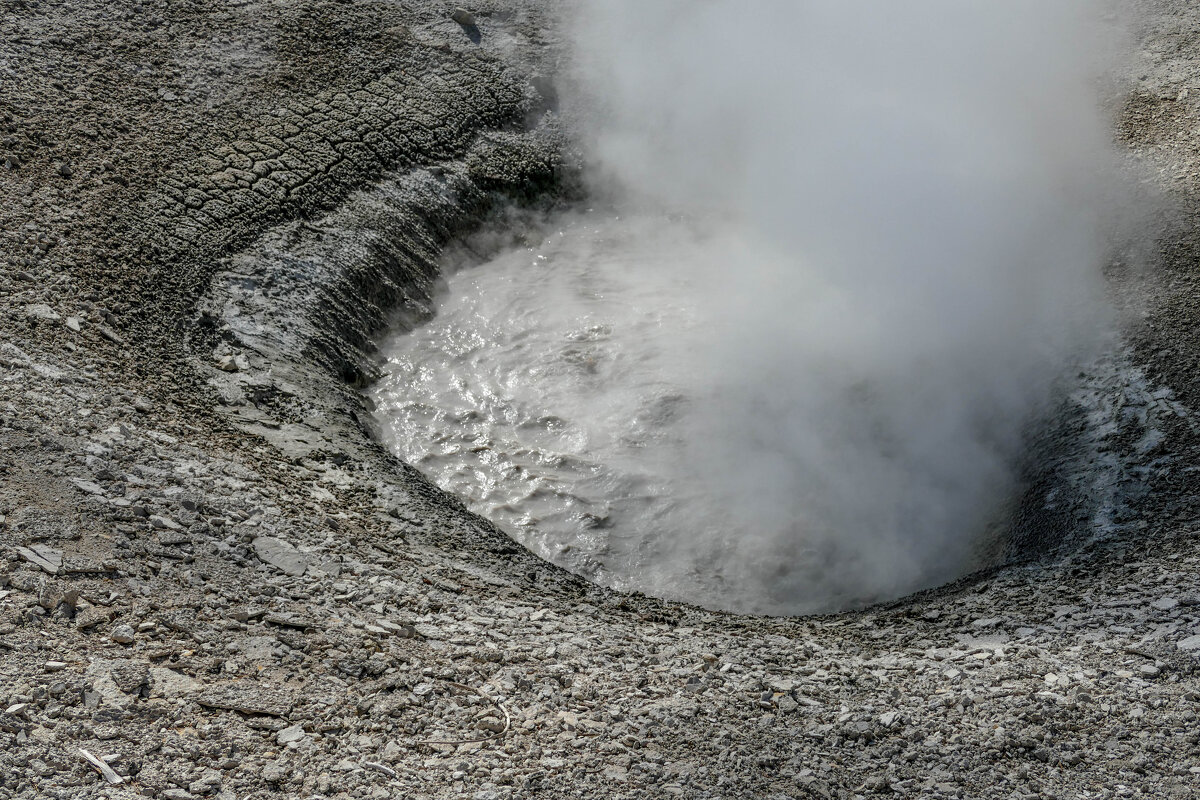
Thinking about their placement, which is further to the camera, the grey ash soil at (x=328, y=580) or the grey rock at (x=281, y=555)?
the grey rock at (x=281, y=555)

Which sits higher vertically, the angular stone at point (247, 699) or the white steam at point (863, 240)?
the white steam at point (863, 240)

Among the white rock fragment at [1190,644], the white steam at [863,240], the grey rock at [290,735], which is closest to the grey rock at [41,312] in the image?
the grey rock at [290,735]

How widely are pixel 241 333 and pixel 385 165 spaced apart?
2262mm

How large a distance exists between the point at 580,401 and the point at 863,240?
8.74 ft

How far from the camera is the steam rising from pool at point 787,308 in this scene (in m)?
5.44

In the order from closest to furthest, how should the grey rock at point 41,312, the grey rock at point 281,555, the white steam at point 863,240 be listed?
the grey rock at point 281,555
the grey rock at point 41,312
the white steam at point 863,240

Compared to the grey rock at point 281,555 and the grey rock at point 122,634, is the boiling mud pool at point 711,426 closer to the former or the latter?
the grey rock at point 281,555

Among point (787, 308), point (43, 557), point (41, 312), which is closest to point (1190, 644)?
point (787, 308)

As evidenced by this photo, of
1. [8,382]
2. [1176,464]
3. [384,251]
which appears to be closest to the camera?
[8,382]

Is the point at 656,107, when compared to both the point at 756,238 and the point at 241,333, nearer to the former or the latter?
the point at 756,238

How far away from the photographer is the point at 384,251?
6.76 metres

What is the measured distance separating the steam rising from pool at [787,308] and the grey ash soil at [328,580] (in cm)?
64

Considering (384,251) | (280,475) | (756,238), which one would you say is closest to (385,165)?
(384,251)

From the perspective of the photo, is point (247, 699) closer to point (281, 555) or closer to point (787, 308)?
point (281, 555)
